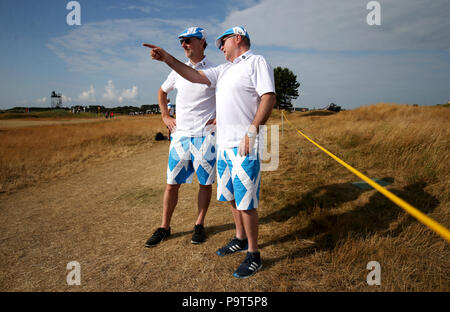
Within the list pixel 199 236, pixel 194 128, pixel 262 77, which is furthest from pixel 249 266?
pixel 262 77

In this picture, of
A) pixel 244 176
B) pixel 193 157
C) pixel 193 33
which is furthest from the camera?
pixel 193 157

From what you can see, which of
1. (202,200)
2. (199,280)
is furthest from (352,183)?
(199,280)

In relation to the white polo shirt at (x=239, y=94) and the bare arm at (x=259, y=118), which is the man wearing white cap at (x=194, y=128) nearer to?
the white polo shirt at (x=239, y=94)

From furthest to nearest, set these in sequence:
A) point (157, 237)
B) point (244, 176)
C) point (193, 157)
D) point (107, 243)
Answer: point (107, 243) → point (157, 237) → point (193, 157) → point (244, 176)

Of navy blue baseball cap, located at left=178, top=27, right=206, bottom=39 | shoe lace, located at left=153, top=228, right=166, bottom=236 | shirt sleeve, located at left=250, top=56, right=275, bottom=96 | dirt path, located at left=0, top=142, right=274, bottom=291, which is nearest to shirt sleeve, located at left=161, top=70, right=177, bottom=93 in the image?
navy blue baseball cap, located at left=178, top=27, right=206, bottom=39

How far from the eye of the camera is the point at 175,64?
2.31 m

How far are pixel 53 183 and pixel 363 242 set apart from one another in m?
7.73

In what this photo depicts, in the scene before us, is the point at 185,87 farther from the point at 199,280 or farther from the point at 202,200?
the point at 199,280

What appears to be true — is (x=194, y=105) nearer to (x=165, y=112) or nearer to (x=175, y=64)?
(x=165, y=112)

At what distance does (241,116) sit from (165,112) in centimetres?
146

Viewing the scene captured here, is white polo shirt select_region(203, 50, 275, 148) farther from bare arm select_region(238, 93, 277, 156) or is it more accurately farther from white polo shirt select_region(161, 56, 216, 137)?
white polo shirt select_region(161, 56, 216, 137)

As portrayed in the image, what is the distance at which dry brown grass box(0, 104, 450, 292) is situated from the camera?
244 centimetres

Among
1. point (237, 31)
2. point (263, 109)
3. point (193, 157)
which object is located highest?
point (237, 31)

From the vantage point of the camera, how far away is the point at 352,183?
509 cm
